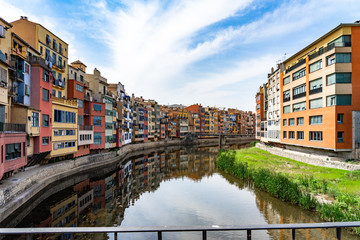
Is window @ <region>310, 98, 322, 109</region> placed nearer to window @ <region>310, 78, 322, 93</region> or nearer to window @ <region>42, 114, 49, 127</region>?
window @ <region>310, 78, 322, 93</region>

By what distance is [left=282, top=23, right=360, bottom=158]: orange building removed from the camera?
3281 centimetres

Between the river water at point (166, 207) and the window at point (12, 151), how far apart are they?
575cm

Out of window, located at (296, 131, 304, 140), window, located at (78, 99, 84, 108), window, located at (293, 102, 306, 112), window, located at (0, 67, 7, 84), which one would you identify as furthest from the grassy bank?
window, located at (78, 99, 84, 108)

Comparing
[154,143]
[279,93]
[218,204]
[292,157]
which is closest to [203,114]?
[154,143]

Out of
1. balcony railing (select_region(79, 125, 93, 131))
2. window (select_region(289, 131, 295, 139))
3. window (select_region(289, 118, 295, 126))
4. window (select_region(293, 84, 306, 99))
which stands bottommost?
window (select_region(289, 131, 295, 139))

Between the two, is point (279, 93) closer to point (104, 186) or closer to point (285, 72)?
point (285, 72)

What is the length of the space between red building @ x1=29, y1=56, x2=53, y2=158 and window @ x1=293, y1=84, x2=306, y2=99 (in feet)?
140

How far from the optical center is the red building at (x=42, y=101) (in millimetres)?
31047

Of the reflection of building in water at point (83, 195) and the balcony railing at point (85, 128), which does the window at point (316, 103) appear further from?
the balcony railing at point (85, 128)

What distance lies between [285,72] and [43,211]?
50366 mm

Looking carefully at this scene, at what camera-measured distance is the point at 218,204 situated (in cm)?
2605

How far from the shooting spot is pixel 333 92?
33562 mm

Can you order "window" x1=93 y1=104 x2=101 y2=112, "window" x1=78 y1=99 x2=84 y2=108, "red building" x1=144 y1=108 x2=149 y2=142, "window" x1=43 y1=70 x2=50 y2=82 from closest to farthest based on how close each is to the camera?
"window" x1=43 y1=70 x2=50 y2=82 < "window" x1=78 y1=99 x2=84 y2=108 < "window" x1=93 y1=104 x2=101 y2=112 < "red building" x1=144 y1=108 x2=149 y2=142

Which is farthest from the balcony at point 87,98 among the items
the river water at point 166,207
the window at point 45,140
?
the river water at point 166,207
